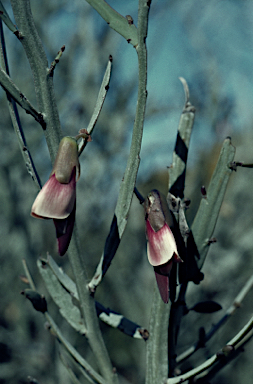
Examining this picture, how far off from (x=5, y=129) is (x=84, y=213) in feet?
2.71

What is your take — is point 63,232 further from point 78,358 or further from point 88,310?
point 78,358

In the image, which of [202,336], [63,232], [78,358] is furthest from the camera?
[202,336]

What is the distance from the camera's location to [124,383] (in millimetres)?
2262

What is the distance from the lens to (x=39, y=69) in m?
0.67

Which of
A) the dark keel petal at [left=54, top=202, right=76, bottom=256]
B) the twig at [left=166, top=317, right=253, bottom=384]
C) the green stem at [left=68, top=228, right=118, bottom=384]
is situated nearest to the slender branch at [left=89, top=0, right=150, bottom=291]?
the green stem at [left=68, top=228, right=118, bottom=384]

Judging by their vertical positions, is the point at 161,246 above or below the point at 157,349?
above

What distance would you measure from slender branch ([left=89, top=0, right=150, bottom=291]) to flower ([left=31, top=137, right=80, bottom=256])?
11 centimetres

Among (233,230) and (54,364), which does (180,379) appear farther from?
(233,230)

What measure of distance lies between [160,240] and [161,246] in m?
0.01

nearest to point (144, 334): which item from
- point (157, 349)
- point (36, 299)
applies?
point (157, 349)

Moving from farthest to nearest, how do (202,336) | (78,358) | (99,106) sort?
(202,336) → (78,358) → (99,106)

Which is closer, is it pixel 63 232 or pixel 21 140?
pixel 63 232

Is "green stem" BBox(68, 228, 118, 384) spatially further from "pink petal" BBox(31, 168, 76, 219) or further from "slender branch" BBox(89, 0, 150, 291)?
"pink petal" BBox(31, 168, 76, 219)

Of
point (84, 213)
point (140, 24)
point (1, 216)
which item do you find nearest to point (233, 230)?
point (84, 213)
